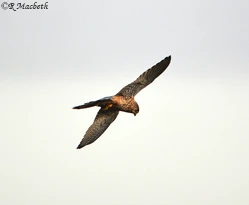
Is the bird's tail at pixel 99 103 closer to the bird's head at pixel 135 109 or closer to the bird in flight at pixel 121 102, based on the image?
the bird in flight at pixel 121 102

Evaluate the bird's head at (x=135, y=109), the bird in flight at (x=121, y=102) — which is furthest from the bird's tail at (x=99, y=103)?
the bird's head at (x=135, y=109)

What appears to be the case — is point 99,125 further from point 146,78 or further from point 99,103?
point 146,78

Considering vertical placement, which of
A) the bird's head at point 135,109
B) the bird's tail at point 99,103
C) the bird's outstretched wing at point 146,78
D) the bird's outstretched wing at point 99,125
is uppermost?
the bird's outstretched wing at point 146,78

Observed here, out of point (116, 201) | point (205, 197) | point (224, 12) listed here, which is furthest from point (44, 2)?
Answer: point (205, 197)

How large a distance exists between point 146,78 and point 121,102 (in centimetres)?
14

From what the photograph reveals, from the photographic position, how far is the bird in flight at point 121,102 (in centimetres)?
198

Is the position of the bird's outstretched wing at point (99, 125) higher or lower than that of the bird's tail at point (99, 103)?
lower

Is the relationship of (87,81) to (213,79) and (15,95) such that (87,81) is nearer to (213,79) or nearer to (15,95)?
(15,95)

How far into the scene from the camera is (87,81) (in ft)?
6.97

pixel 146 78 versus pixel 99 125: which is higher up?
pixel 146 78

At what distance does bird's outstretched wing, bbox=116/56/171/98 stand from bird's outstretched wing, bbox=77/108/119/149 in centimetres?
9

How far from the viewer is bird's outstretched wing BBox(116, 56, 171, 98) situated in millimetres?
2002

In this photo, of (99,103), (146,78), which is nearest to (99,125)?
(99,103)

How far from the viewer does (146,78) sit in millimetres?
2014
